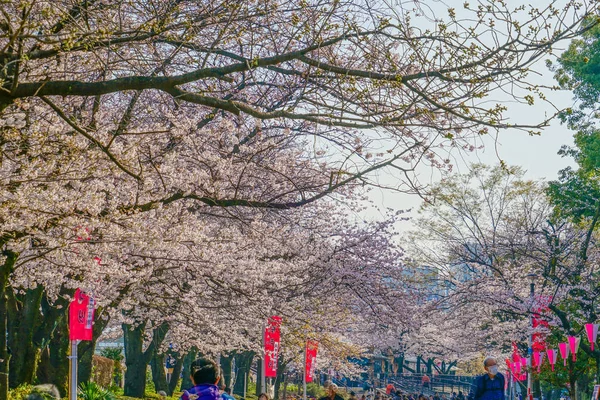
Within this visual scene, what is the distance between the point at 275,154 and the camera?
1644 cm

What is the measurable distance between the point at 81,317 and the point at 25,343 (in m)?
3.98

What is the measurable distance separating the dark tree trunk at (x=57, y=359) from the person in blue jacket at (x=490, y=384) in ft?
33.5

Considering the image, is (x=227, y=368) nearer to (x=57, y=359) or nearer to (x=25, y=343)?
(x=57, y=359)

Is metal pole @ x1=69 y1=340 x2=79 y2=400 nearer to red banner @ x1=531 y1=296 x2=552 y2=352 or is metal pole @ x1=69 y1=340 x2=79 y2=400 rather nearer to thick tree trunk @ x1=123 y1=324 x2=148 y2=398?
thick tree trunk @ x1=123 y1=324 x2=148 y2=398

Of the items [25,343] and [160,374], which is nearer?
[25,343]

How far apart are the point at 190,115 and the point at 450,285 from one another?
850 inches

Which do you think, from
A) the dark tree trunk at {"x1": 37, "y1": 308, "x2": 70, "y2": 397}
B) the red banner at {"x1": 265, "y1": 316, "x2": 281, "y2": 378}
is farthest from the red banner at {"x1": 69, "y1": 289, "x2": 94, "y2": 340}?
the red banner at {"x1": 265, "y1": 316, "x2": 281, "y2": 378}

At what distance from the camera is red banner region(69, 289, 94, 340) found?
43.6 feet

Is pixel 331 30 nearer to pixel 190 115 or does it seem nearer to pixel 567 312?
pixel 190 115

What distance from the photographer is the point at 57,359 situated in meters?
18.9

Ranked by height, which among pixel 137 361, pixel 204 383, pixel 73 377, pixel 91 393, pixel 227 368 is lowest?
pixel 204 383

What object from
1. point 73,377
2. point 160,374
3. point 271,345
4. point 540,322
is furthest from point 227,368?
point 73,377

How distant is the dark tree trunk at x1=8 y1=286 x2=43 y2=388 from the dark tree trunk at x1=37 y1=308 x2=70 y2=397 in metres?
1.29

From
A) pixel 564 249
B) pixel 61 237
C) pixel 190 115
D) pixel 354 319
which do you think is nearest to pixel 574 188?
pixel 564 249
